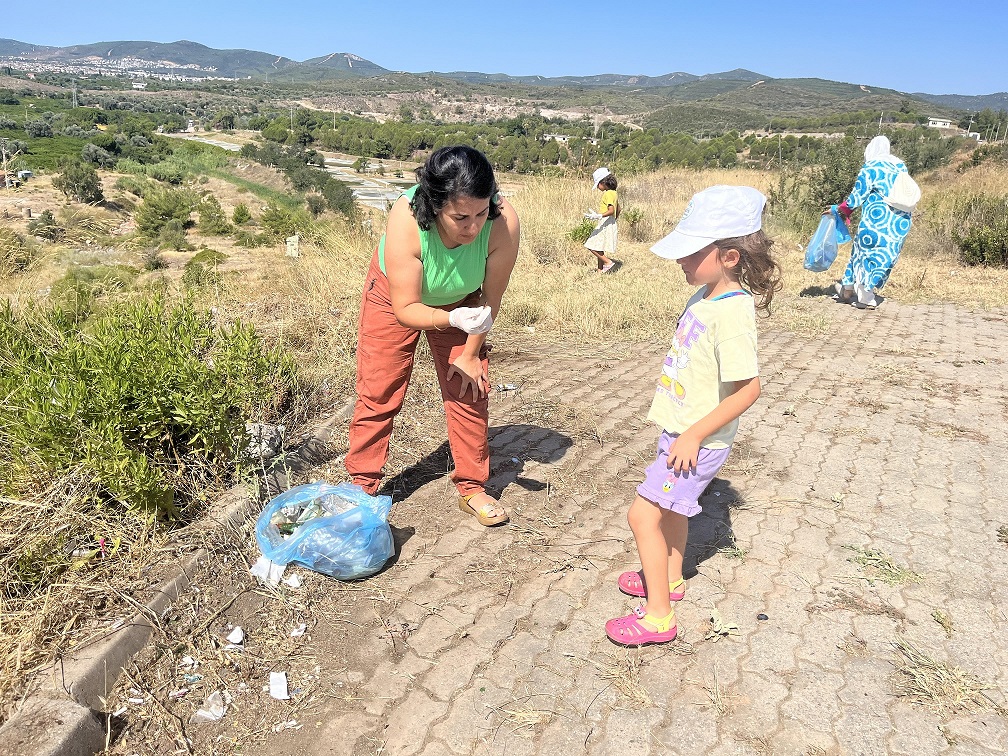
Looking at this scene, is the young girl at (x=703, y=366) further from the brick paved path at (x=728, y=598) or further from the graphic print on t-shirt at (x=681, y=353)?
the brick paved path at (x=728, y=598)

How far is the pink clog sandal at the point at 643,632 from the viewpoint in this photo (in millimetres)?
2301

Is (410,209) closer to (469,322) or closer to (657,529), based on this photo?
(469,322)

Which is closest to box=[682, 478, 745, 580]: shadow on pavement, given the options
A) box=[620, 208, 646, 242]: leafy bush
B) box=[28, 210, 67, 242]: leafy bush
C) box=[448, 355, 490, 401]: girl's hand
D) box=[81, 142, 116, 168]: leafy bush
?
box=[448, 355, 490, 401]: girl's hand

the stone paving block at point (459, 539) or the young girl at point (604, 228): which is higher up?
the young girl at point (604, 228)

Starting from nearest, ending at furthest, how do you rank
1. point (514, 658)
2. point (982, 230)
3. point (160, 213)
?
point (514, 658)
point (982, 230)
point (160, 213)

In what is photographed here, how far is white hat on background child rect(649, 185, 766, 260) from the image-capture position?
1987mm

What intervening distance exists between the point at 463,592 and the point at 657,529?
88cm

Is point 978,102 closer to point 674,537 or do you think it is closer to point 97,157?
point 97,157

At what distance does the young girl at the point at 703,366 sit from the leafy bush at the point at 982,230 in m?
10.4

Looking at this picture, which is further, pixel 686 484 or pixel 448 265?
pixel 448 265

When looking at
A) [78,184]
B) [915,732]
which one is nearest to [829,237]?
[915,732]

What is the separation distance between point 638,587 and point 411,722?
1.02 metres

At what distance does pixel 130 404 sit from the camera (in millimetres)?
2740

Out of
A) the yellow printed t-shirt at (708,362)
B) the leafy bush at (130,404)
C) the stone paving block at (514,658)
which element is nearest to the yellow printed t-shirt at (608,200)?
the leafy bush at (130,404)
